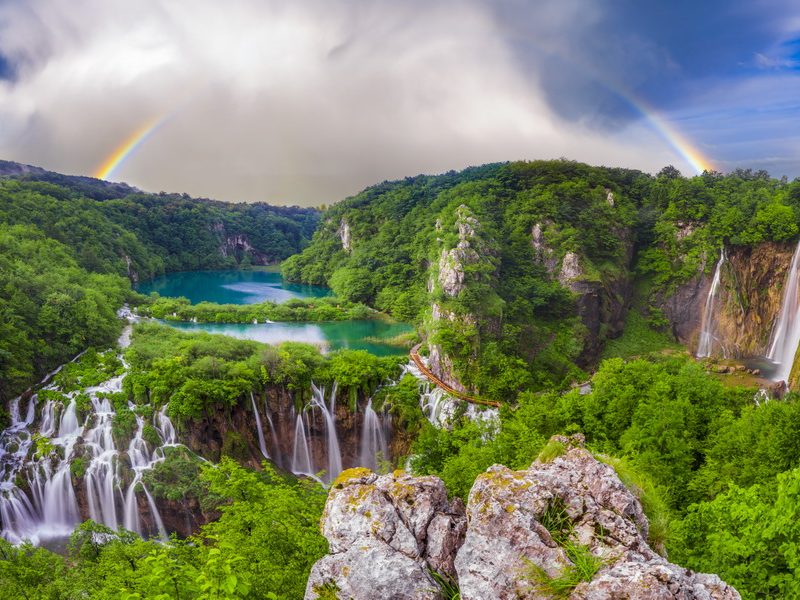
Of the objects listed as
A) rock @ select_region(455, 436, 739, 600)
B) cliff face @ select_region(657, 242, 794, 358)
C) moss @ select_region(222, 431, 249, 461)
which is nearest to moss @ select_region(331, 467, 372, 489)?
rock @ select_region(455, 436, 739, 600)

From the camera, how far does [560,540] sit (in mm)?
4938

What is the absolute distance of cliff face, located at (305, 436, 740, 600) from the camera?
423 cm

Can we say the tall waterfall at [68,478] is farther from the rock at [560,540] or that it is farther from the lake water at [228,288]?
the lake water at [228,288]

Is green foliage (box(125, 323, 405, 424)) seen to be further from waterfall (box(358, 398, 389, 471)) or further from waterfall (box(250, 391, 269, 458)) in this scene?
waterfall (box(358, 398, 389, 471))

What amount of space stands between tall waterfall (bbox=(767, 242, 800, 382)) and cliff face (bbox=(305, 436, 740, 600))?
39.7m

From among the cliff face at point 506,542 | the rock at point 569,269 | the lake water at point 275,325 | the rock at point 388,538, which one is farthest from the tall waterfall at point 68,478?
the rock at point 569,269

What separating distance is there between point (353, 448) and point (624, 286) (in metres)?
35.1

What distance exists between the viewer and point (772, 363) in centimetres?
3844

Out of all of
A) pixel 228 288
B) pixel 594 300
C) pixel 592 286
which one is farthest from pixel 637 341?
pixel 228 288

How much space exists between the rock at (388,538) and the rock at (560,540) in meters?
0.50

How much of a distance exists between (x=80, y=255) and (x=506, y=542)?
64.1 m

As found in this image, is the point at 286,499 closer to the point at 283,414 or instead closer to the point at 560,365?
the point at 283,414

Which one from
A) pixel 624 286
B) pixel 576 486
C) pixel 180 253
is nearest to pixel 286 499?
pixel 576 486

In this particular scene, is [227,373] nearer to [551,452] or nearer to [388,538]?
[551,452]
